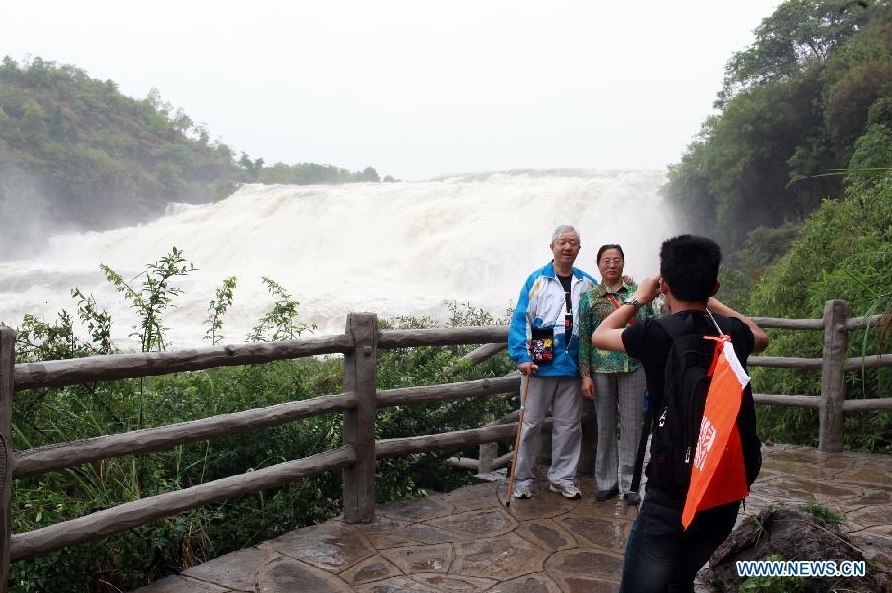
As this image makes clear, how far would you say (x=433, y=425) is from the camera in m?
5.29

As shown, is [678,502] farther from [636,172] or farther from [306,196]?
[306,196]

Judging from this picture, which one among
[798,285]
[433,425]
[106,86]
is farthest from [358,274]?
[106,86]

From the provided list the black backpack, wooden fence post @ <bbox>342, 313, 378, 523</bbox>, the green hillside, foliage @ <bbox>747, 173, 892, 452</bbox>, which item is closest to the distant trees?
foliage @ <bbox>747, 173, 892, 452</bbox>

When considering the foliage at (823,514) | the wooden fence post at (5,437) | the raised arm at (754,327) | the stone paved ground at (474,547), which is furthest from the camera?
the stone paved ground at (474,547)

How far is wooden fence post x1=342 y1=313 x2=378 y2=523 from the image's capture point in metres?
4.19

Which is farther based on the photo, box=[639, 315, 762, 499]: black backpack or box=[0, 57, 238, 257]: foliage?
box=[0, 57, 238, 257]: foliage

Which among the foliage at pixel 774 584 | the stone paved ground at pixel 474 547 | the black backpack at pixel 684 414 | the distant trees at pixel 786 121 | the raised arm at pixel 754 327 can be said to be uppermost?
the distant trees at pixel 786 121

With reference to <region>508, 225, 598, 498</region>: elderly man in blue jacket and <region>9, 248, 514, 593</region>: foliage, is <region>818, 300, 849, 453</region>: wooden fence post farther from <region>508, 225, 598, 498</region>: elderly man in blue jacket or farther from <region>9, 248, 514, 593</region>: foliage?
<region>9, 248, 514, 593</region>: foliage

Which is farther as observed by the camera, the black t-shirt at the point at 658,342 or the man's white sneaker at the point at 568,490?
the man's white sneaker at the point at 568,490

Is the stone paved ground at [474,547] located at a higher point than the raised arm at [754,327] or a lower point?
lower

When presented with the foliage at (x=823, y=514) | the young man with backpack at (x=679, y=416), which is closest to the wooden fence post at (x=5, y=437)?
the young man with backpack at (x=679, y=416)

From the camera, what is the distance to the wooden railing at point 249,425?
9.59 feet

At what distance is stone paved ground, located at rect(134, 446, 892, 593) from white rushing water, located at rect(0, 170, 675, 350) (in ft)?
48.7

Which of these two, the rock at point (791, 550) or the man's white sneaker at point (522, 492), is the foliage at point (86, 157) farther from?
the rock at point (791, 550)
